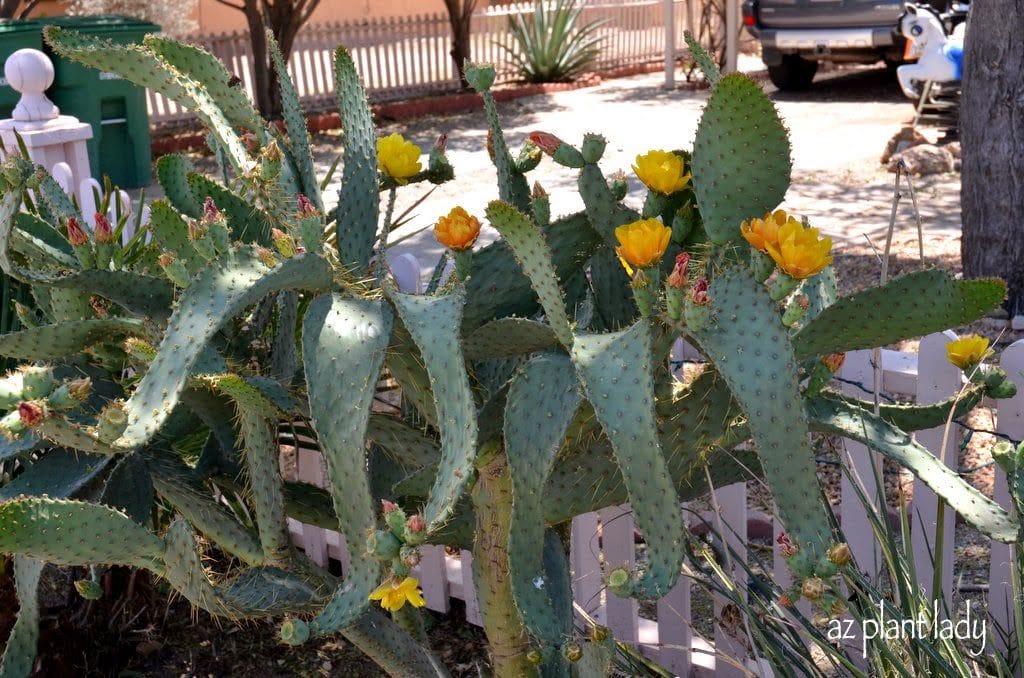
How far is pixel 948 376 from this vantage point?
277 centimetres

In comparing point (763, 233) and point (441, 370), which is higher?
point (763, 233)

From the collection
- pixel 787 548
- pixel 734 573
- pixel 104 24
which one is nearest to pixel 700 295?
pixel 787 548

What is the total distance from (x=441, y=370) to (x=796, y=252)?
554 millimetres

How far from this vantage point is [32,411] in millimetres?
1543

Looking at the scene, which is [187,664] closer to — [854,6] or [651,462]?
[651,462]

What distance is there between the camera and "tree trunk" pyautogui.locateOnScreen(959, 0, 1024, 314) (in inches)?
195

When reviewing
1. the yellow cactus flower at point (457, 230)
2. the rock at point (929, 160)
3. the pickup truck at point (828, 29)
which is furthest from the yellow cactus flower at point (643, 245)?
the pickup truck at point (828, 29)

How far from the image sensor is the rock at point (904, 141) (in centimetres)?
910

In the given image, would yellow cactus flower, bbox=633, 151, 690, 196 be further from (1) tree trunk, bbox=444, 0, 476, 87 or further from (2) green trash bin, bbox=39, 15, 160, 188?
(1) tree trunk, bbox=444, 0, 476, 87

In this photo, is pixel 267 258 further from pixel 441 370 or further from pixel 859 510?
pixel 859 510

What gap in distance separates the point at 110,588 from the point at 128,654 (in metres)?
0.19

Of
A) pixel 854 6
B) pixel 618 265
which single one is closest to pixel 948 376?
pixel 618 265

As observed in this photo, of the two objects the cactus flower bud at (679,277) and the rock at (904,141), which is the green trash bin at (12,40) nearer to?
the rock at (904,141)

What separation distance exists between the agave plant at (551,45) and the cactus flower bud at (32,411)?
14809 millimetres
